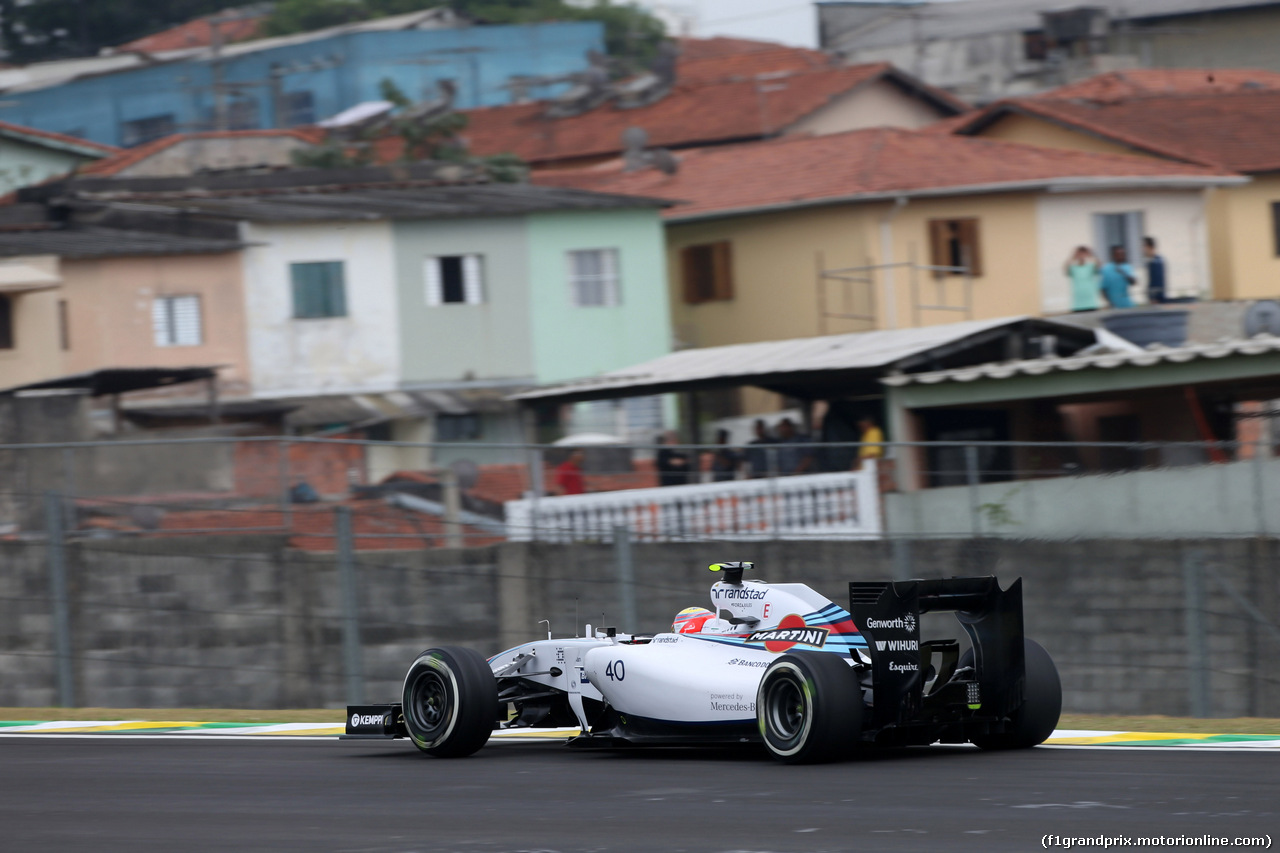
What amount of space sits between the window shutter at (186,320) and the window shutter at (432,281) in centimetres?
447

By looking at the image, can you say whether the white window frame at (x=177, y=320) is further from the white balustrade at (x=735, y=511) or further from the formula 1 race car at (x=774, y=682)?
the formula 1 race car at (x=774, y=682)

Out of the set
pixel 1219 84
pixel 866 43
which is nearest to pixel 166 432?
pixel 1219 84

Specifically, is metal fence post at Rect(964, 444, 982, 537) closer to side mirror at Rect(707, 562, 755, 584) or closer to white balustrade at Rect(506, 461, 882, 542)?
white balustrade at Rect(506, 461, 882, 542)

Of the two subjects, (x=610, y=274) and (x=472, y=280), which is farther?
(x=610, y=274)

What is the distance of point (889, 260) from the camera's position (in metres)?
37.4

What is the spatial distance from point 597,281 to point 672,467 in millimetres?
19727

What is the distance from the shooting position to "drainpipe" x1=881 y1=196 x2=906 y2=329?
37156 millimetres

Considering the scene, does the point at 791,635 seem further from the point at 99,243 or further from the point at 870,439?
the point at 99,243

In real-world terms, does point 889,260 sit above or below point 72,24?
below

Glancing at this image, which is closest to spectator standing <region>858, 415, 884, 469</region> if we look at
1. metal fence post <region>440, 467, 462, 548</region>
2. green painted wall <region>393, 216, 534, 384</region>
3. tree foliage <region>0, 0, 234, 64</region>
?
metal fence post <region>440, 467, 462, 548</region>

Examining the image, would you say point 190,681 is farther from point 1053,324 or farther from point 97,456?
point 1053,324

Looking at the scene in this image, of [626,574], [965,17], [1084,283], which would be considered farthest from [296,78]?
[626,574]

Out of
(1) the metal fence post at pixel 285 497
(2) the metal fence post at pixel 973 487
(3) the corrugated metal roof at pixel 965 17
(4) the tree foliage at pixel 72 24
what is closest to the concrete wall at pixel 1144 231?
(3) the corrugated metal roof at pixel 965 17

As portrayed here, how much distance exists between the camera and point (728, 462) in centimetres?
1888
